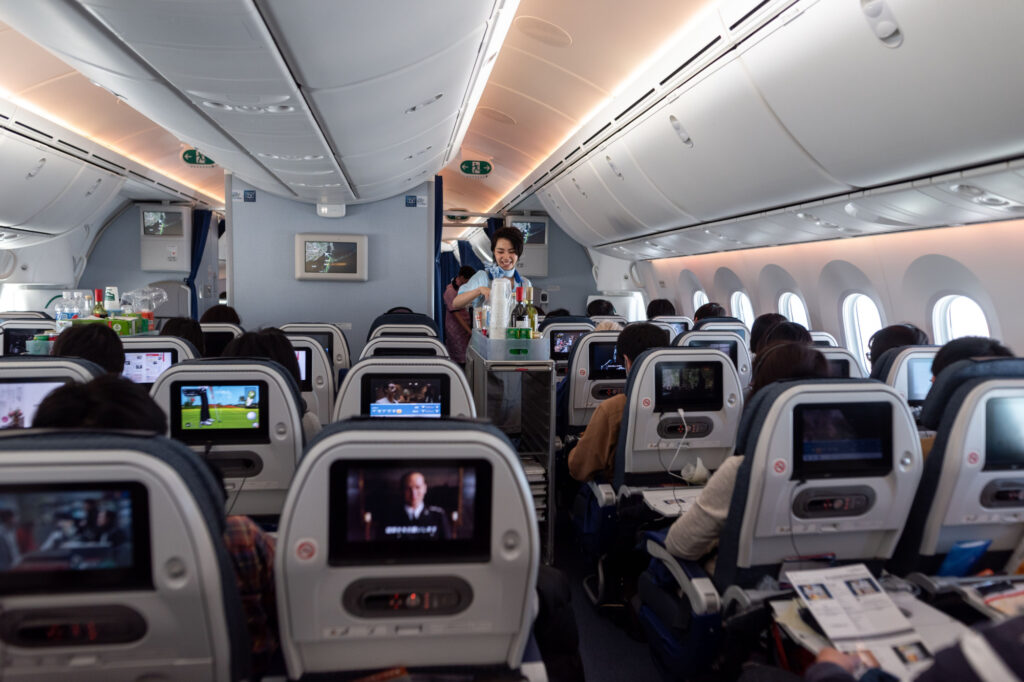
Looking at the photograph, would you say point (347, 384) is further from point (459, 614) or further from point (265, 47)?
point (459, 614)

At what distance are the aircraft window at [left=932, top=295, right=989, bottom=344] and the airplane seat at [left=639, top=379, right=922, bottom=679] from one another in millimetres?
5273

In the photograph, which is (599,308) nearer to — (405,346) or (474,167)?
(474,167)

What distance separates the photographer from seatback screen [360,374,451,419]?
3.67 metres

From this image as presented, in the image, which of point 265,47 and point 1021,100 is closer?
point 265,47

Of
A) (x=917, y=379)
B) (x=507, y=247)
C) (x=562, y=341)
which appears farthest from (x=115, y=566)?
(x=562, y=341)

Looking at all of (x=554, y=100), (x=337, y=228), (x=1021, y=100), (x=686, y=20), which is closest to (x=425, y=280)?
(x=337, y=228)

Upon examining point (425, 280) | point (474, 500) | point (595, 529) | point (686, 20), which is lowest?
point (595, 529)

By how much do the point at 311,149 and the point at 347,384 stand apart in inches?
114

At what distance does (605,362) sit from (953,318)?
13.5 ft

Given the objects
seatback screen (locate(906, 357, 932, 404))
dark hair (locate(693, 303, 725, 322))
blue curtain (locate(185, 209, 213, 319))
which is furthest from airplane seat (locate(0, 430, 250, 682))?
blue curtain (locate(185, 209, 213, 319))

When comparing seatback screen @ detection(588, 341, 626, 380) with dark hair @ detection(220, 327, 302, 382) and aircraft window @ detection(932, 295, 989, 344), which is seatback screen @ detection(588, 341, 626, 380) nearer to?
dark hair @ detection(220, 327, 302, 382)

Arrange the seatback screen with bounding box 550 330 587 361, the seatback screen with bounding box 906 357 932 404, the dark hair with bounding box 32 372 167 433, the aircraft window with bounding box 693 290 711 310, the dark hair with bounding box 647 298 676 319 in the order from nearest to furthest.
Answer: the dark hair with bounding box 32 372 167 433
the seatback screen with bounding box 906 357 932 404
the seatback screen with bounding box 550 330 587 361
the dark hair with bounding box 647 298 676 319
the aircraft window with bounding box 693 290 711 310

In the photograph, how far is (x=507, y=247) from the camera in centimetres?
525

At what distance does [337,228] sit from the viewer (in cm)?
1002
